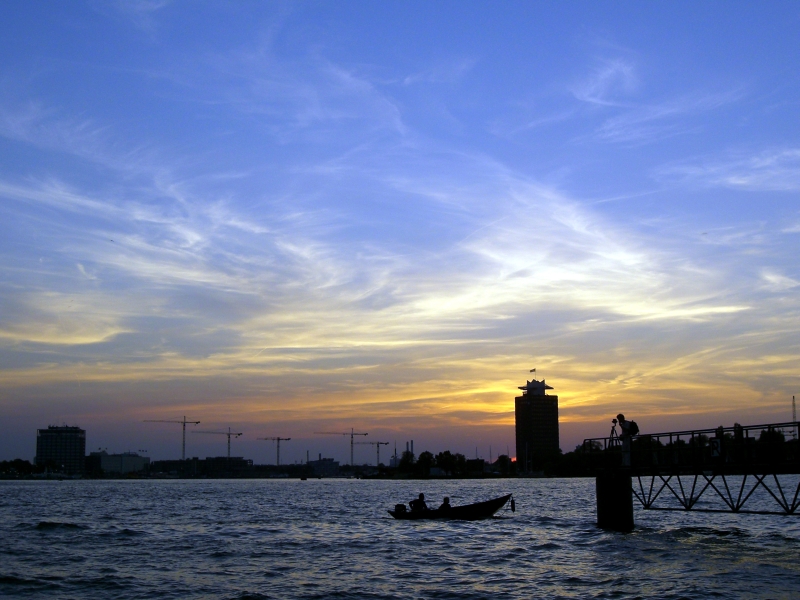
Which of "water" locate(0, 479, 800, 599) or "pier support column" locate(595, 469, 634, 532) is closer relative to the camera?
"water" locate(0, 479, 800, 599)

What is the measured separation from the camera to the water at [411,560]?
111 feet

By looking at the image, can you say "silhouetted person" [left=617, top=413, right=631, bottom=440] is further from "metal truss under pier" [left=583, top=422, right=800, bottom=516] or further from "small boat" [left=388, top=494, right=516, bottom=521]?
"small boat" [left=388, top=494, right=516, bottom=521]

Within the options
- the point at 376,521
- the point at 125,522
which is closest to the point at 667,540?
the point at 376,521

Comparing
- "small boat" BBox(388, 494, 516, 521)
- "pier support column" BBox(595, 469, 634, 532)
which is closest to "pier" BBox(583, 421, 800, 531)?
"pier support column" BBox(595, 469, 634, 532)

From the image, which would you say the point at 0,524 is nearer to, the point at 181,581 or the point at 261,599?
the point at 181,581

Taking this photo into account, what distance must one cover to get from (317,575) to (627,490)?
2314 centimetres

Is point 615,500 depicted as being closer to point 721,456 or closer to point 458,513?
Result: point 721,456

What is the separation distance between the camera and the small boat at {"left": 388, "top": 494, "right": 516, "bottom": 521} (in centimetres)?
6662

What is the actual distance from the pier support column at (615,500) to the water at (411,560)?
1.20 m

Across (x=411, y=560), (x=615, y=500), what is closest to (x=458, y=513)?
(x=615, y=500)

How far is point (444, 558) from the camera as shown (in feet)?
145

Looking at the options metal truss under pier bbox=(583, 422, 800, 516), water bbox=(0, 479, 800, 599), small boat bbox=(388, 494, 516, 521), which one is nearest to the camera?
water bbox=(0, 479, 800, 599)

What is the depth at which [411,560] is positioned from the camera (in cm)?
4347

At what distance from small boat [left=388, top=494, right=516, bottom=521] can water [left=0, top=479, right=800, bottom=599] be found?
0.75 m
